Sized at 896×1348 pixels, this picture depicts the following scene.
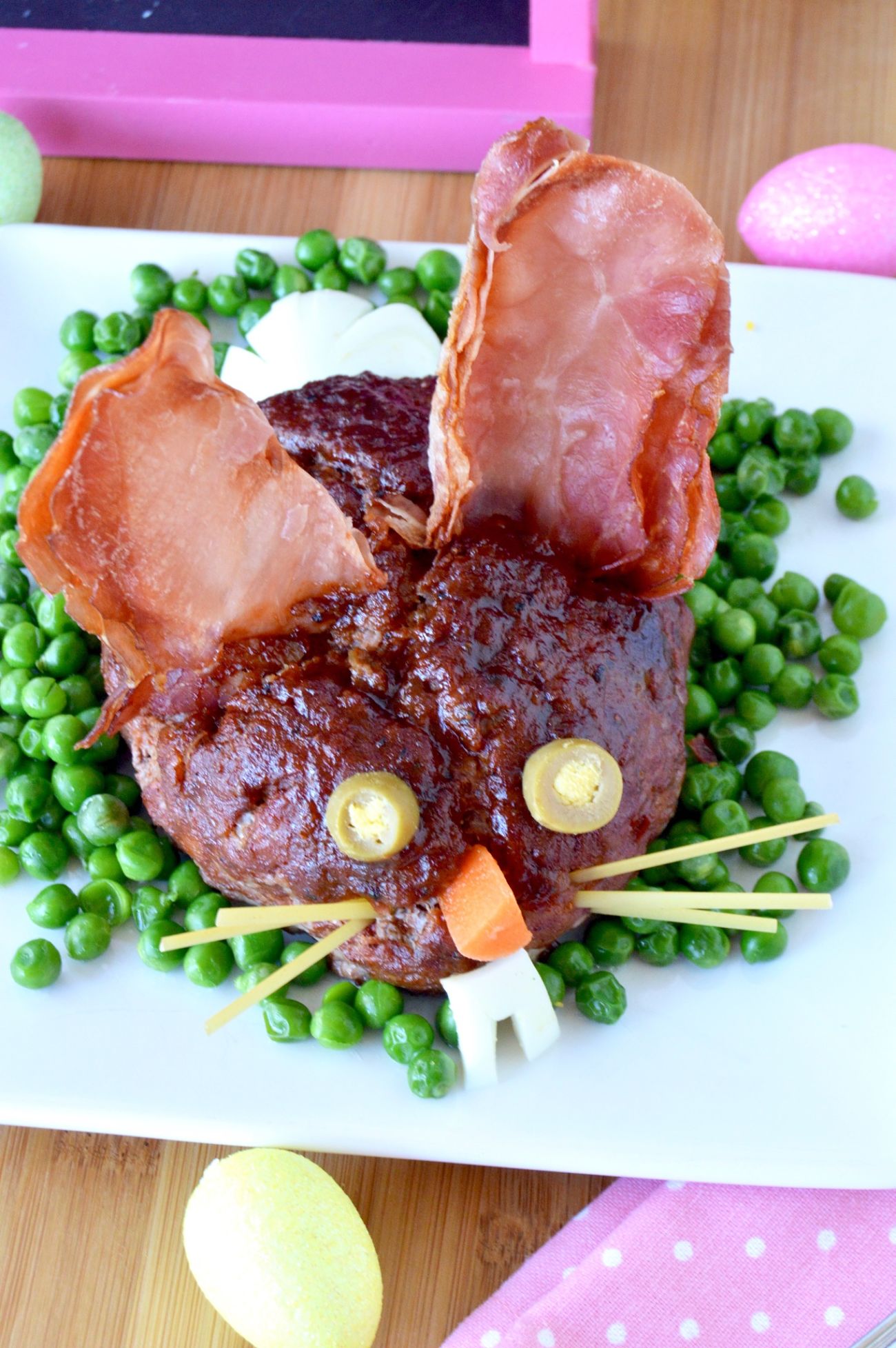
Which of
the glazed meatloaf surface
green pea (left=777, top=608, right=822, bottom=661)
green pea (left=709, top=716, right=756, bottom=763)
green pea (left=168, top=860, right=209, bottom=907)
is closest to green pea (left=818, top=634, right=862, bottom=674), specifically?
green pea (left=777, top=608, right=822, bottom=661)

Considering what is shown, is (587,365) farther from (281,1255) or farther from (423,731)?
(281,1255)

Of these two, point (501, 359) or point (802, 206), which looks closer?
point (501, 359)

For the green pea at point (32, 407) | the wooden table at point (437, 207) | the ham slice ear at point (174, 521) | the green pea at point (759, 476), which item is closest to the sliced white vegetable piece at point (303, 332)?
the green pea at point (32, 407)

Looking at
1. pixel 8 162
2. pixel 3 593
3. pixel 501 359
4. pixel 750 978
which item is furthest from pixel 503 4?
pixel 750 978

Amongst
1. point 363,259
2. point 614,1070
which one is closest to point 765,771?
point 614,1070

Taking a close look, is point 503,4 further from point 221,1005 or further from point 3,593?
point 221,1005

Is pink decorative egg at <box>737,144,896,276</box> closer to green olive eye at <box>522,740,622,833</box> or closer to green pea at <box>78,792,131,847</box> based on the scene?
green olive eye at <box>522,740,622,833</box>

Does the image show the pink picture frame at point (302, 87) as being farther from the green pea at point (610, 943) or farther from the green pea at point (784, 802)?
the green pea at point (610, 943)
